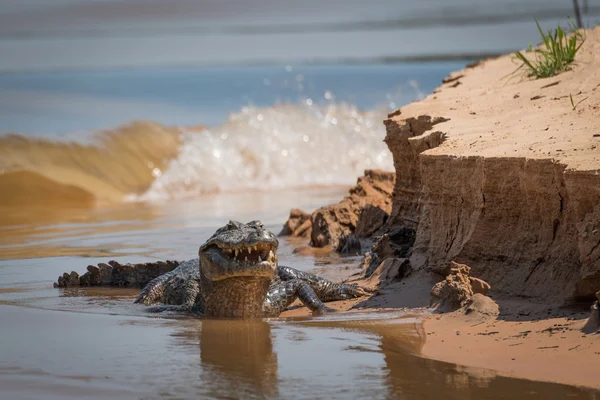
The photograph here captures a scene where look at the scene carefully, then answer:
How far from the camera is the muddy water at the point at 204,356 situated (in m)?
4.21

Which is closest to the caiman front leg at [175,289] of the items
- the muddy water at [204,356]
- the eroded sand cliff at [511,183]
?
the muddy water at [204,356]

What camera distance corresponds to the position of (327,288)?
22.7 feet

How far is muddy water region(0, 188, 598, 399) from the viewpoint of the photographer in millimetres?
4215

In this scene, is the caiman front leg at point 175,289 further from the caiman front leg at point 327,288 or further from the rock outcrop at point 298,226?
the rock outcrop at point 298,226

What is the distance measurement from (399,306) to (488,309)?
0.83 m

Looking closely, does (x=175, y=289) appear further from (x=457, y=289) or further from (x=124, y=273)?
(x=457, y=289)

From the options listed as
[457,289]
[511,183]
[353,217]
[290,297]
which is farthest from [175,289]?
[353,217]

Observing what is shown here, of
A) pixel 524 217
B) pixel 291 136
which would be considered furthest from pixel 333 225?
pixel 291 136

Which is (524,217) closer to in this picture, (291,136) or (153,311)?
(153,311)

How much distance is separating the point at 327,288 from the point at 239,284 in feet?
3.02

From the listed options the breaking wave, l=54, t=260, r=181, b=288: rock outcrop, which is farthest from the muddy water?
the breaking wave

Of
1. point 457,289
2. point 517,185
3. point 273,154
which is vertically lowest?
point 457,289

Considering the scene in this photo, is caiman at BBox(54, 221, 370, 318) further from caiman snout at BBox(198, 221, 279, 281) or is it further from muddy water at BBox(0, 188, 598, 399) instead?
muddy water at BBox(0, 188, 598, 399)

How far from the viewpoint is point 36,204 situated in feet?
48.7
